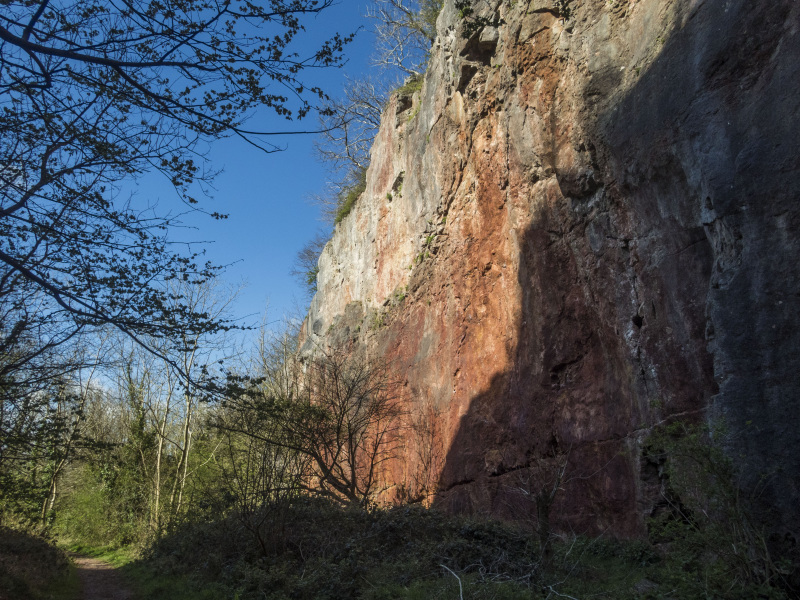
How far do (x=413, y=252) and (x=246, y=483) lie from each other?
9477mm

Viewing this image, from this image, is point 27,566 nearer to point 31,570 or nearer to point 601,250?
point 31,570

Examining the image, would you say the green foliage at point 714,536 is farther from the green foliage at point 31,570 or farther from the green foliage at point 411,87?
the green foliage at point 411,87

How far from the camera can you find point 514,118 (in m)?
11.8

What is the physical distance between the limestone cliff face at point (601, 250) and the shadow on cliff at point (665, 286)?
27 mm

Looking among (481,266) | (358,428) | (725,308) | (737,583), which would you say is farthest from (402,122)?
(737,583)

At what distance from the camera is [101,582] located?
11766 millimetres

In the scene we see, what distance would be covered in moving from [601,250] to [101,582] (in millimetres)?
→ 11456

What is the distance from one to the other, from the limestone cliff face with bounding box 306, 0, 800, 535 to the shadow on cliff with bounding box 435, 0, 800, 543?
0.03 metres

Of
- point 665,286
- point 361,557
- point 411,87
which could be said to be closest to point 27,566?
point 361,557

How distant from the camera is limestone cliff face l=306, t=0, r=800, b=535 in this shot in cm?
610

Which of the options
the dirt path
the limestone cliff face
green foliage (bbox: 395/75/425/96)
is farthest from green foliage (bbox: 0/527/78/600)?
green foliage (bbox: 395/75/425/96)

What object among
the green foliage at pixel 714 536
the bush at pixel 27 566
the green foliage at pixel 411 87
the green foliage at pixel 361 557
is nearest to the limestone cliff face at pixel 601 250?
the green foliage at pixel 714 536

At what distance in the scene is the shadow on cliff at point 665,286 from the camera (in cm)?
594

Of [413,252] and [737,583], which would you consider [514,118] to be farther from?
[737,583]
